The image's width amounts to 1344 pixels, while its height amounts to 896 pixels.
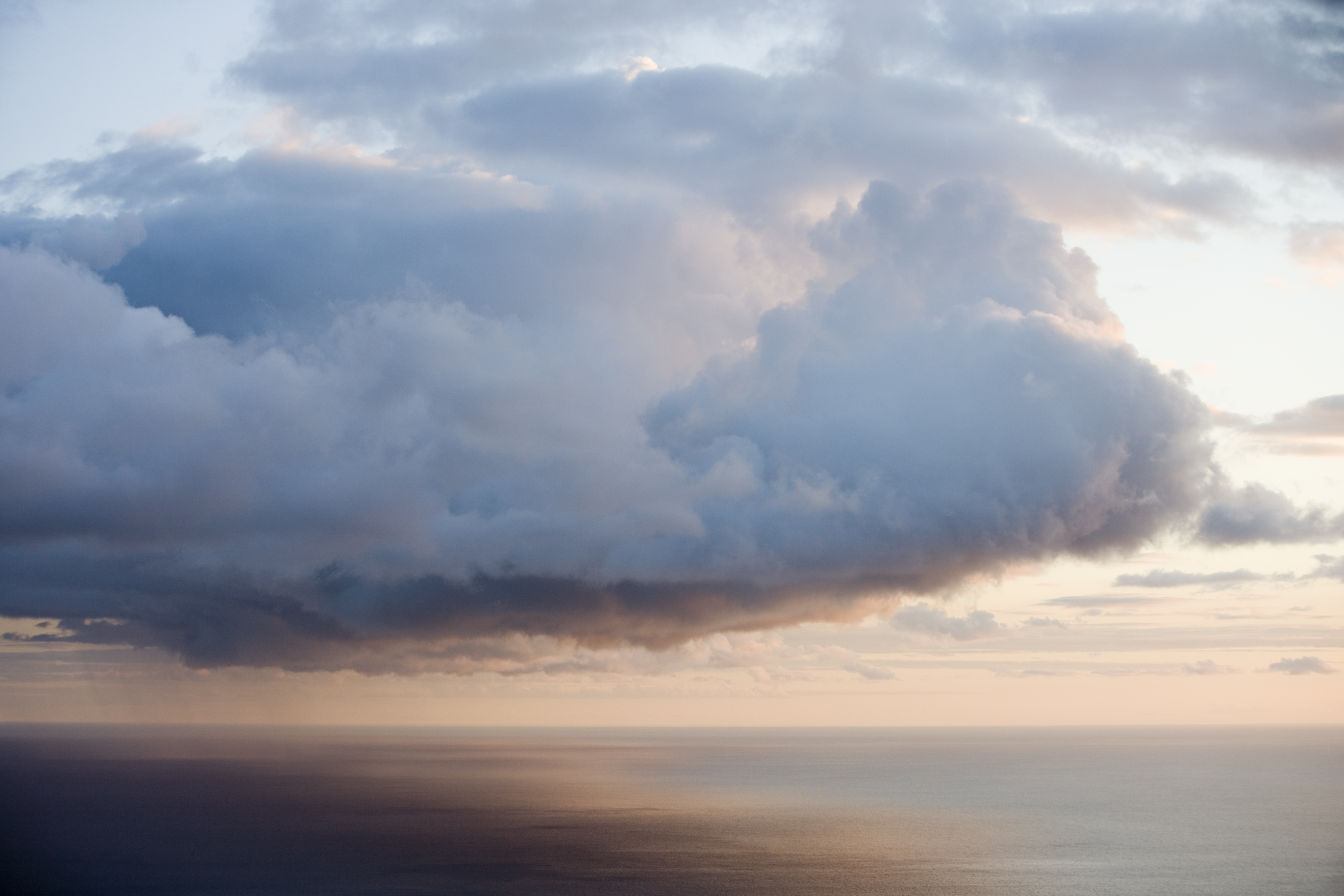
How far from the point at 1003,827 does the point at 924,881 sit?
5637 cm

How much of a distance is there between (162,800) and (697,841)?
355 ft

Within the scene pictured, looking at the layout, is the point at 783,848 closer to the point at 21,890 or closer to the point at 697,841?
the point at 697,841

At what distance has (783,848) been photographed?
140000 millimetres

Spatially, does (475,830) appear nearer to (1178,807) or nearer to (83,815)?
(83,815)

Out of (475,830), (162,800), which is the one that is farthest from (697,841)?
(162,800)

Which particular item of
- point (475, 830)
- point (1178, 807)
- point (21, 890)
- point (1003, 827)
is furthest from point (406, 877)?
point (1178, 807)

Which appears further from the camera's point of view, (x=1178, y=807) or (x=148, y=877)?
(x=1178, y=807)

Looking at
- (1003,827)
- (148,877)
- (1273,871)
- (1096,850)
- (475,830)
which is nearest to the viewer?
(148,877)

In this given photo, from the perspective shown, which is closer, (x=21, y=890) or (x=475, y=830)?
(x=21, y=890)

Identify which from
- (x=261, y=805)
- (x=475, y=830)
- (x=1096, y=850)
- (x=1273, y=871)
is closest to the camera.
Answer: (x=1273, y=871)

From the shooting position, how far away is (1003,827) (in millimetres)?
166000

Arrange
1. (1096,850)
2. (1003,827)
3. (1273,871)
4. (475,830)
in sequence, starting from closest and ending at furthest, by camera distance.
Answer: (1273,871) < (1096,850) < (475,830) < (1003,827)

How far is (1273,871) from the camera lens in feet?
402

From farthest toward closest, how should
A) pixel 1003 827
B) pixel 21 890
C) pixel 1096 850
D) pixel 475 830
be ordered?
pixel 1003 827 → pixel 475 830 → pixel 1096 850 → pixel 21 890
